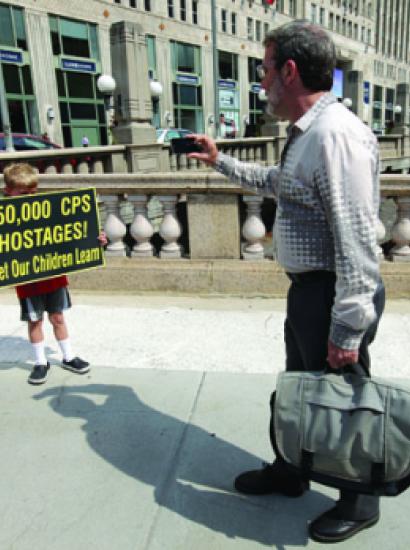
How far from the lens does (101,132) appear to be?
119 ft

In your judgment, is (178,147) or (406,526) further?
(178,147)

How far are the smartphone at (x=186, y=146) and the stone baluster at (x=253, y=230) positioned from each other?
8.07 ft

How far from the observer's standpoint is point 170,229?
530cm

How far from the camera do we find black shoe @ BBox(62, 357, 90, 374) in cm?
367

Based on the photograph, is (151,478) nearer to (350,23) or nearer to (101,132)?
(101,132)

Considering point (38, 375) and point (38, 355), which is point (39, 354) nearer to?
point (38, 355)

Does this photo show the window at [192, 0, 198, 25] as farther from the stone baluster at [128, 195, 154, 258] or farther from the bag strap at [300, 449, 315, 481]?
the bag strap at [300, 449, 315, 481]

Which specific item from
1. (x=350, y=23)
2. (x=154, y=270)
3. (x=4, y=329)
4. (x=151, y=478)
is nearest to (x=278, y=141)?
(x=154, y=270)

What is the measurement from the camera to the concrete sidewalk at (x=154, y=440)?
2.19m

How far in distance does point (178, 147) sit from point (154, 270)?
→ 9.31 ft

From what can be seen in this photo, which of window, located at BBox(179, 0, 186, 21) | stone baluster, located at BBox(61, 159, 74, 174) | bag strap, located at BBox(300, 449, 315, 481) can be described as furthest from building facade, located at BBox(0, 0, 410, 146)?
bag strap, located at BBox(300, 449, 315, 481)

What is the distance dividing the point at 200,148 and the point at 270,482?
1.69m

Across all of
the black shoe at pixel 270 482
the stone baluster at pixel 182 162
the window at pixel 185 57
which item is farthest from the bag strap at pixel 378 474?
the window at pixel 185 57

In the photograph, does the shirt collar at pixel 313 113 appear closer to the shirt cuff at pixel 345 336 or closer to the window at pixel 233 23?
the shirt cuff at pixel 345 336
